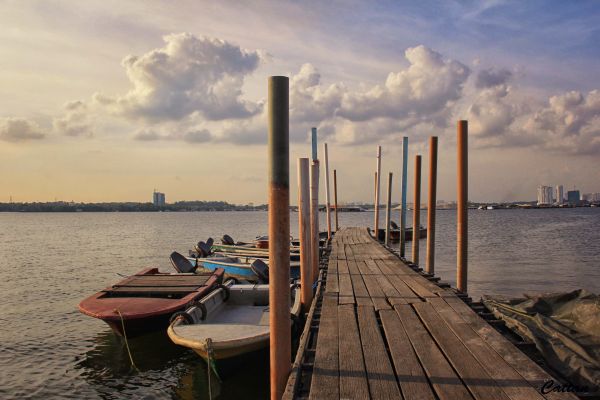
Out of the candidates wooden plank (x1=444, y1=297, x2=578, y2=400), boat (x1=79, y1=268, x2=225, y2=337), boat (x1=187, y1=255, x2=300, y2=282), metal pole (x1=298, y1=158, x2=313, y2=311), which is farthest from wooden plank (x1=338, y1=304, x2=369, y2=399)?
boat (x1=187, y1=255, x2=300, y2=282)

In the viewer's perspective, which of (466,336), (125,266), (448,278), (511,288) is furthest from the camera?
(125,266)

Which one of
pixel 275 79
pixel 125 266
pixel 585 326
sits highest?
pixel 275 79

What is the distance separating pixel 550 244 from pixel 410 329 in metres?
43.6

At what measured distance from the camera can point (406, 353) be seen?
6.00 meters

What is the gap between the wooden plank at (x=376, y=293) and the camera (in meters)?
8.64

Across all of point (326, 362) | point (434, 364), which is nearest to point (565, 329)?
point (434, 364)

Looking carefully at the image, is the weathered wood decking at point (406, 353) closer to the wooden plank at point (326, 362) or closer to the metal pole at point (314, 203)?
the wooden plank at point (326, 362)

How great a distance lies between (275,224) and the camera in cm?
545

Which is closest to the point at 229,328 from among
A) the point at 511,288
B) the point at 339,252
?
the point at 339,252

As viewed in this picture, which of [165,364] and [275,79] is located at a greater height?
[275,79]

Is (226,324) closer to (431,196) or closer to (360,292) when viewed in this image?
(360,292)

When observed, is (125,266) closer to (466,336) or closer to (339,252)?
(339,252)

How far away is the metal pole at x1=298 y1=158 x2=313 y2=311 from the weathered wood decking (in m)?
1.23

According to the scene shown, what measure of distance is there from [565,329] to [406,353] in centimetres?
387
